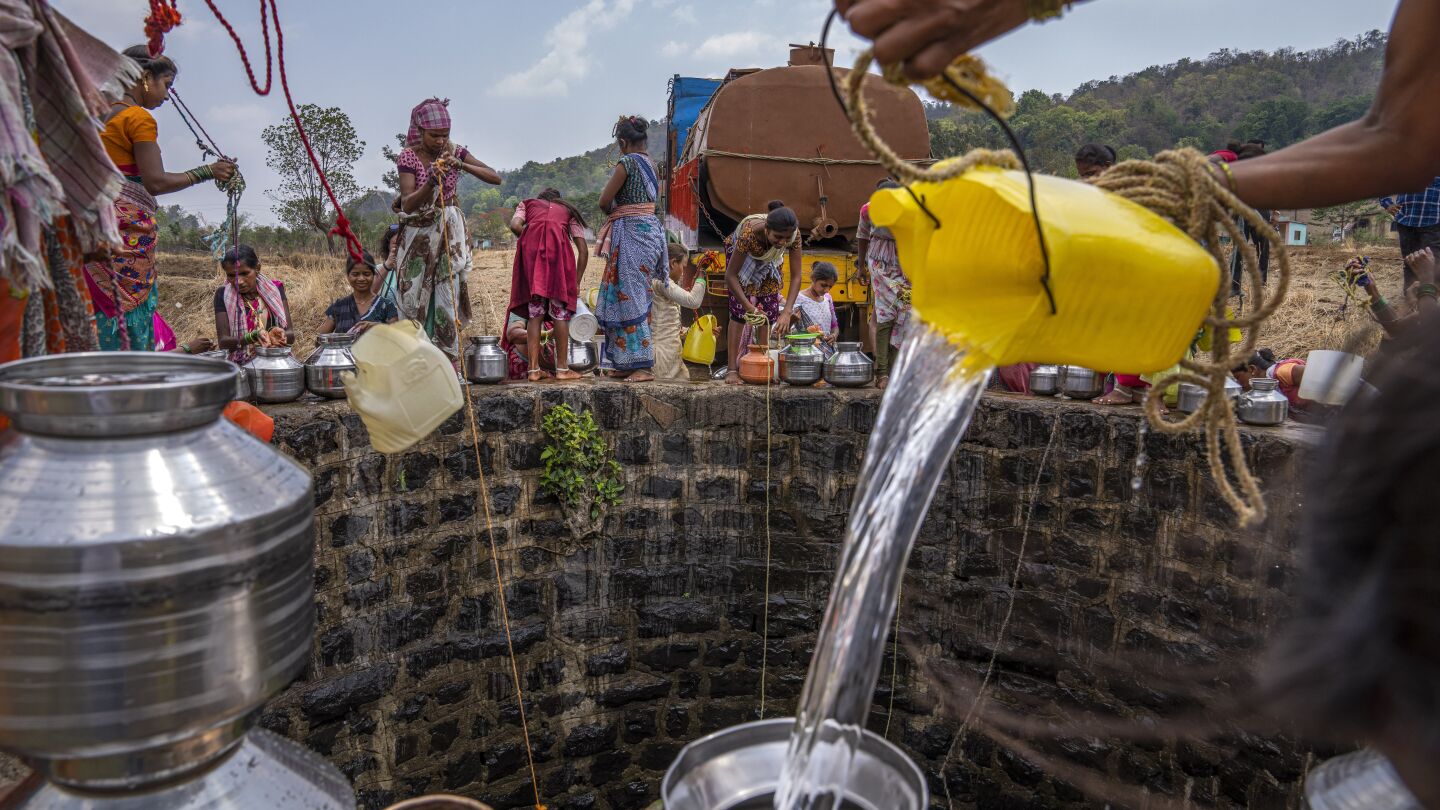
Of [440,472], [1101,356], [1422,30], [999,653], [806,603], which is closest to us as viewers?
[1101,356]

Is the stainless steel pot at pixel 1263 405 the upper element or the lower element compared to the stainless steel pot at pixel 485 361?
lower

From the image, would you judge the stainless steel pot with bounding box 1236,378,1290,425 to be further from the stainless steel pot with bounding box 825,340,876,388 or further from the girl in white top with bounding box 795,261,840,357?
the girl in white top with bounding box 795,261,840,357

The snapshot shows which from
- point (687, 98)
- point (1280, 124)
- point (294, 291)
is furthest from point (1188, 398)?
point (1280, 124)

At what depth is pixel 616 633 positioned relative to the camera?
4688mm

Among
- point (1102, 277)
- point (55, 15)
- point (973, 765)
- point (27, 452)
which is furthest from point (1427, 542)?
point (973, 765)

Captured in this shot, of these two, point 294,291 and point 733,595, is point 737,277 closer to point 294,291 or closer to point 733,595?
point 733,595

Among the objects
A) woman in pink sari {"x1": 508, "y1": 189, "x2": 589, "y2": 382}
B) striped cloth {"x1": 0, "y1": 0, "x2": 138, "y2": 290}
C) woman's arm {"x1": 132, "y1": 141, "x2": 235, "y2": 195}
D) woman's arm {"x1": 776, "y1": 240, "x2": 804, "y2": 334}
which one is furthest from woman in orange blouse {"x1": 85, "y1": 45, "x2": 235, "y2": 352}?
woman's arm {"x1": 776, "y1": 240, "x2": 804, "y2": 334}

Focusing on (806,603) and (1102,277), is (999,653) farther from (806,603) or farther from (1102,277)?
(1102,277)

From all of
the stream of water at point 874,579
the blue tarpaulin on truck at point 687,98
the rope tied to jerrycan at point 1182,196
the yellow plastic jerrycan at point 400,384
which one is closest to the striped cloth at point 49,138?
the yellow plastic jerrycan at point 400,384

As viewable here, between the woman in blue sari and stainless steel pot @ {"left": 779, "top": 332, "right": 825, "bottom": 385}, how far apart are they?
2.90 ft

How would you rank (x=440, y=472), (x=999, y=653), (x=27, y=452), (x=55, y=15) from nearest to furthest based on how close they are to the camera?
(x=27, y=452) < (x=55, y=15) < (x=440, y=472) < (x=999, y=653)

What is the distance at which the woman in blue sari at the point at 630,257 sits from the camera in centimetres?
509

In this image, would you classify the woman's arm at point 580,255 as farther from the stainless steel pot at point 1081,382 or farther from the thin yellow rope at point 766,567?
the stainless steel pot at point 1081,382

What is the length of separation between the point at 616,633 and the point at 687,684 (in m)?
0.58
